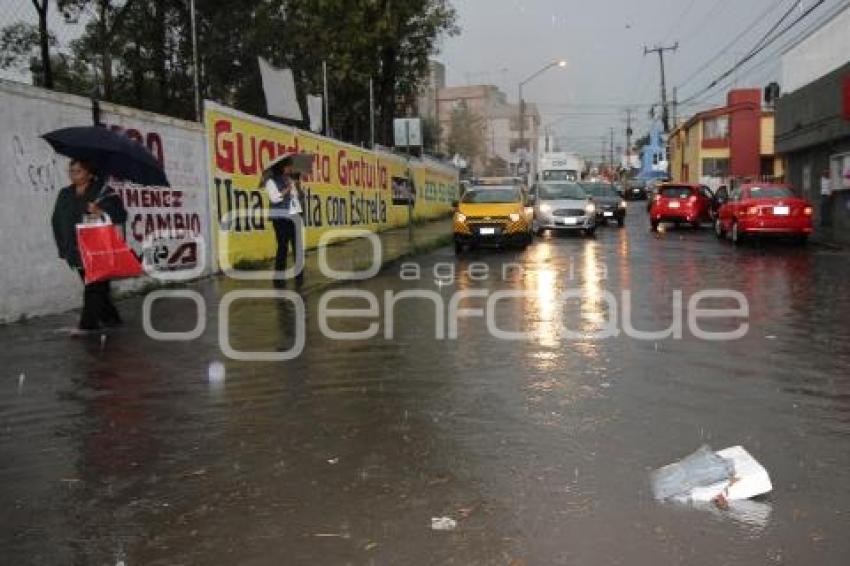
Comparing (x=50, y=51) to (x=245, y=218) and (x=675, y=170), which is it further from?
(x=675, y=170)

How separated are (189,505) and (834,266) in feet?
49.7

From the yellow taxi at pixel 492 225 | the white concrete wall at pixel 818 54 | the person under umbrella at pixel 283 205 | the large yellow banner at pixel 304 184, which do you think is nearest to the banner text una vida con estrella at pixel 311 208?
the large yellow banner at pixel 304 184

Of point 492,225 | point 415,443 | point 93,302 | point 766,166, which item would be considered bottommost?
point 415,443

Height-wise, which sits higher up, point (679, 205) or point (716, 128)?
point (716, 128)

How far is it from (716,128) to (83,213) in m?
58.3

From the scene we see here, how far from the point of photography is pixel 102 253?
929 cm

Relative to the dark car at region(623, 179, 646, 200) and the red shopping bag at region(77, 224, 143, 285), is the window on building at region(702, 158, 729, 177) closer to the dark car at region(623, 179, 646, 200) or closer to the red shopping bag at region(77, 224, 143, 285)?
the dark car at region(623, 179, 646, 200)

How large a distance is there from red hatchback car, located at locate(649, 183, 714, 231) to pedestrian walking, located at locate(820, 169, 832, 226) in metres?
3.46

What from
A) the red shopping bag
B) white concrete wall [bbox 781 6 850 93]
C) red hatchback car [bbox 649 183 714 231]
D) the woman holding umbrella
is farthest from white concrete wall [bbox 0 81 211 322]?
white concrete wall [bbox 781 6 850 93]

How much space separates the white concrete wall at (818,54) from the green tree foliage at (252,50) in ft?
43.6

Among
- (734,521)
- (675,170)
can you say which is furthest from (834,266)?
(675,170)

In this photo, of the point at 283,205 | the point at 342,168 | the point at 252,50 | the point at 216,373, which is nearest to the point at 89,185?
the point at 216,373

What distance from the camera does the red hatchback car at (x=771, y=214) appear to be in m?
21.3

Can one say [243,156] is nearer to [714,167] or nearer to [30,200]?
[30,200]
